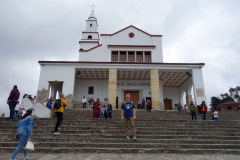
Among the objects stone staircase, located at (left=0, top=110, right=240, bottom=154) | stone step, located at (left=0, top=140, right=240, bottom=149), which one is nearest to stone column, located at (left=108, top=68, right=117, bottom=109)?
stone staircase, located at (left=0, top=110, right=240, bottom=154)

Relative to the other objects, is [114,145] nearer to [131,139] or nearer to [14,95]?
[131,139]

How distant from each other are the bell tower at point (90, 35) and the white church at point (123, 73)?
9289 millimetres

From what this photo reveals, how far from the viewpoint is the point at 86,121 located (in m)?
8.88

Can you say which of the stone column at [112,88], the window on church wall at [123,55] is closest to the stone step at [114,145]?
the stone column at [112,88]

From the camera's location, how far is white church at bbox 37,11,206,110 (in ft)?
58.0

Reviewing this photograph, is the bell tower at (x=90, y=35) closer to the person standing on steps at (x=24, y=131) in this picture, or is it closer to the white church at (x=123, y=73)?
the white church at (x=123, y=73)

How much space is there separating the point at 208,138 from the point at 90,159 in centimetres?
486

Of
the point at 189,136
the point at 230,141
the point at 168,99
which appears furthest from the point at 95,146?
the point at 168,99

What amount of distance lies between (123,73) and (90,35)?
1450cm

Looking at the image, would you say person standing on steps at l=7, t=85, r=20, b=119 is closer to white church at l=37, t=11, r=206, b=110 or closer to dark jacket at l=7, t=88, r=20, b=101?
dark jacket at l=7, t=88, r=20, b=101

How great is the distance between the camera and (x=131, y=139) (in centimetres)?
644

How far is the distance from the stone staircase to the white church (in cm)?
873

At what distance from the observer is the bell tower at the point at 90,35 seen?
3067cm

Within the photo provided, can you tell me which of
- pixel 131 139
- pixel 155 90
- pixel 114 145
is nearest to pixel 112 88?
pixel 155 90
